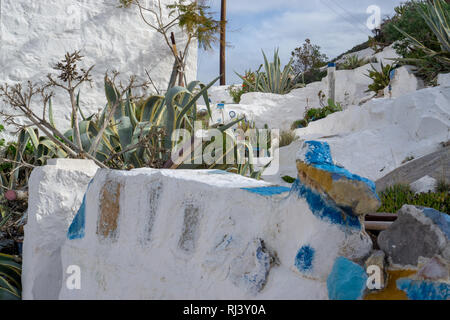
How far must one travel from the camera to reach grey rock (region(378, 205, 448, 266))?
104 centimetres

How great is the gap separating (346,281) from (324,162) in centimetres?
32

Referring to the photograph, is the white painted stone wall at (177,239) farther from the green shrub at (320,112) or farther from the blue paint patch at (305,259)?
the green shrub at (320,112)

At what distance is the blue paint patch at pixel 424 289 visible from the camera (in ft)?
3.15

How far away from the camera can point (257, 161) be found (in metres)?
7.55

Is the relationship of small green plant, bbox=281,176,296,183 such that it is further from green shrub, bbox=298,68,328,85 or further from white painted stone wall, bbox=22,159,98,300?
green shrub, bbox=298,68,328,85

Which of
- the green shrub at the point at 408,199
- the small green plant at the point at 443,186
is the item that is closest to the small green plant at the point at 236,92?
the green shrub at the point at 408,199

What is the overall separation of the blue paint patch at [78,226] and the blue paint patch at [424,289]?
1450 mm

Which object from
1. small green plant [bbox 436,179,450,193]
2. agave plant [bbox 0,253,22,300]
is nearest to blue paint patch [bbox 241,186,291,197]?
agave plant [bbox 0,253,22,300]

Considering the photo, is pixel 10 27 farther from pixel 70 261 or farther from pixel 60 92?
pixel 70 261

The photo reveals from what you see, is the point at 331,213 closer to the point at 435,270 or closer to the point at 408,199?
the point at 435,270

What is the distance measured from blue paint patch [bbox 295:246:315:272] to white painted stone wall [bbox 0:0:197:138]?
5503 mm

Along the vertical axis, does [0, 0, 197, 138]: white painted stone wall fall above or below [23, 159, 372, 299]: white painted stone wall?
above

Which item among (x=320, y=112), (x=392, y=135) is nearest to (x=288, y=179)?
(x=392, y=135)

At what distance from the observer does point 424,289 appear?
3.25 feet
